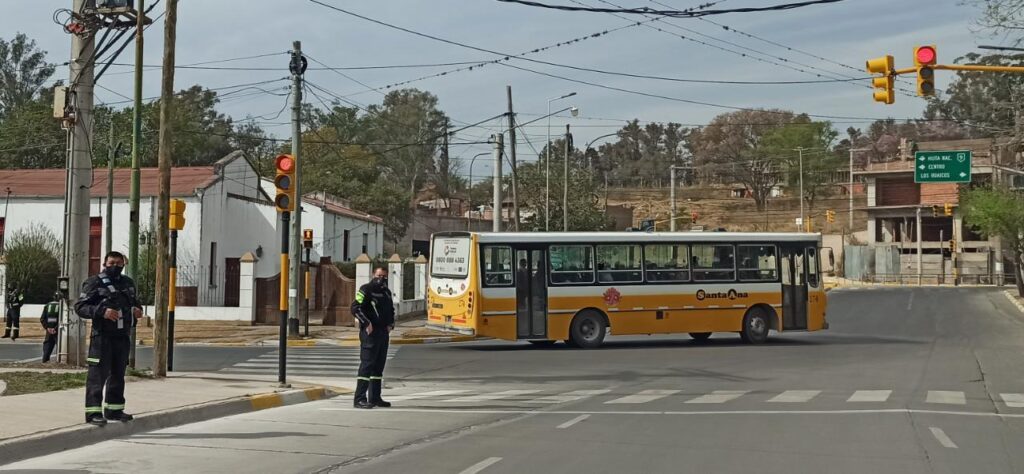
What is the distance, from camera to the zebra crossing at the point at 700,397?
14.9 meters

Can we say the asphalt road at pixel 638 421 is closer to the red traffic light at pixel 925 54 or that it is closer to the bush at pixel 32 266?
the red traffic light at pixel 925 54

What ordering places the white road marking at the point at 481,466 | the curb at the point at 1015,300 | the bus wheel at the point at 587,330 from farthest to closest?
the curb at the point at 1015,300 → the bus wheel at the point at 587,330 → the white road marking at the point at 481,466

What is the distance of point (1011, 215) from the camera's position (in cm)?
5400

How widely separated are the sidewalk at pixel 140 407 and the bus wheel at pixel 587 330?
10764mm

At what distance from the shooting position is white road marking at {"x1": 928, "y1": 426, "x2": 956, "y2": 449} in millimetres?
10555

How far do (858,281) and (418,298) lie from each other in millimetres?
49770

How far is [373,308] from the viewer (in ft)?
44.5

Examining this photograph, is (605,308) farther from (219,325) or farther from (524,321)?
(219,325)

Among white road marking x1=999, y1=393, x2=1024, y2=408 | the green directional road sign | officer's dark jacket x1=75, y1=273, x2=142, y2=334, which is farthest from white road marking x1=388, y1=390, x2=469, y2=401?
the green directional road sign

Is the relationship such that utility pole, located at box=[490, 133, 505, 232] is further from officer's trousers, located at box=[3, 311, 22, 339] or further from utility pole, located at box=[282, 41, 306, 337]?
officer's trousers, located at box=[3, 311, 22, 339]

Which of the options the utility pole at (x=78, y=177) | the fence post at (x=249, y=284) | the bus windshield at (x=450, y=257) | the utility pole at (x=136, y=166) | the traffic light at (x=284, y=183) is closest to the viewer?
the traffic light at (x=284, y=183)

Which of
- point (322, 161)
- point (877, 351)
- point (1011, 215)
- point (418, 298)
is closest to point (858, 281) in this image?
point (1011, 215)

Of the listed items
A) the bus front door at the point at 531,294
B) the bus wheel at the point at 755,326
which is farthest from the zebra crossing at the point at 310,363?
the bus wheel at the point at 755,326

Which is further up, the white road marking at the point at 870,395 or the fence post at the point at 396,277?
the fence post at the point at 396,277
